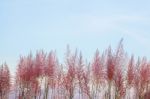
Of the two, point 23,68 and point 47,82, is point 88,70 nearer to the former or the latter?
point 47,82

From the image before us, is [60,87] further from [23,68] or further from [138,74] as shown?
[138,74]

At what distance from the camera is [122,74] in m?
28.8

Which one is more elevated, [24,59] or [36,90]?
[24,59]

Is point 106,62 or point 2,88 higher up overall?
point 106,62

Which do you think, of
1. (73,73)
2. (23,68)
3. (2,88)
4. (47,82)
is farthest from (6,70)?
(73,73)

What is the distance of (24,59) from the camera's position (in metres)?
35.3

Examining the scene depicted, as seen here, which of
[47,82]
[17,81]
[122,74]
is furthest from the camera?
[17,81]

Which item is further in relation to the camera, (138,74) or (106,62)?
(138,74)

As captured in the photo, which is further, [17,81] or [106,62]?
[17,81]

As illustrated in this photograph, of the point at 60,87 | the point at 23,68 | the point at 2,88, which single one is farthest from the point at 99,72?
the point at 2,88

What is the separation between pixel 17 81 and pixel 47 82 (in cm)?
435

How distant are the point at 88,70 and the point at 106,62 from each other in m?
2.07

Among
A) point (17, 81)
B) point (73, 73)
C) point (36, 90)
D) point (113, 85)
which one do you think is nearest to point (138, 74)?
point (113, 85)

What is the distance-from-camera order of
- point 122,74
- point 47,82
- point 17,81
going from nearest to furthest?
point 122,74 < point 47,82 < point 17,81
